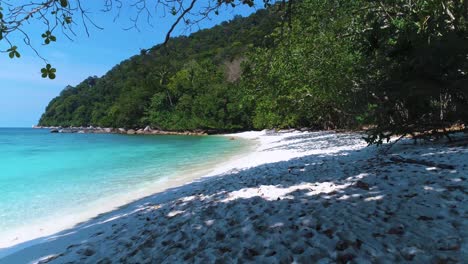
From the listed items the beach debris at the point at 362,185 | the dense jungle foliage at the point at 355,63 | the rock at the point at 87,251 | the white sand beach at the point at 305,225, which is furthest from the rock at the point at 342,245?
the rock at the point at 87,251

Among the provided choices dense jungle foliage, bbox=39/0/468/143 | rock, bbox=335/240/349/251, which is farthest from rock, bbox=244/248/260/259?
dense jungle foliage, bbox=39/0/468/143

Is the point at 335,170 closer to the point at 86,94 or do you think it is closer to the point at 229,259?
the point at 229,259

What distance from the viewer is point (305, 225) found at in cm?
406

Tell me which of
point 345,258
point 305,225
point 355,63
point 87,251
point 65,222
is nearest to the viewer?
point 345,258

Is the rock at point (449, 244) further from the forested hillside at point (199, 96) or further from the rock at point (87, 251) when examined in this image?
the forested hillside at point (199, 96)

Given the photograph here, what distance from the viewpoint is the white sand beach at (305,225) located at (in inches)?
132

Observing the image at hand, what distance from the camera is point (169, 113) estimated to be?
77.9 m

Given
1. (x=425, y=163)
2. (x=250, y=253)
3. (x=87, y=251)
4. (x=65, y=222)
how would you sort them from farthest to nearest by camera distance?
(x=65, y=222) < (x=425, y=163) < (x=87, y=251) < (x=250, y=253)

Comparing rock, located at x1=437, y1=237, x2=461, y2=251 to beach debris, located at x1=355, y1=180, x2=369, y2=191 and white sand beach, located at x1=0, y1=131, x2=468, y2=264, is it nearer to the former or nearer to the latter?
white sand beach, located at x1=0, y1=131, x2=468, y2=264

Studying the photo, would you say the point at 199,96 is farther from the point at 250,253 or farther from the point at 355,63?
the point at 250,253

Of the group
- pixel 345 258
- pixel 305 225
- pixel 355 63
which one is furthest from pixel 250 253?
pixel 355 63

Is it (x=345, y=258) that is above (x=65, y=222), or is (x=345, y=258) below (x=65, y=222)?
above

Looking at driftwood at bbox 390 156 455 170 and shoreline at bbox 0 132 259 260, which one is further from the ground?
driftwood at bbox 390 156 455 170

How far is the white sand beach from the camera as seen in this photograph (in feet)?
11.0
